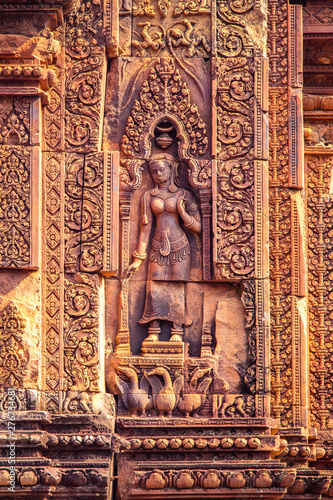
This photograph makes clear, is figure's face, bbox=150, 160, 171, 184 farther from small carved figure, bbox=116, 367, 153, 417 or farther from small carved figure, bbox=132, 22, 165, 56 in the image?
small carved figure, bbox=116, 367, 153, 417

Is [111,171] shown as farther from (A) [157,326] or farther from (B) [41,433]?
(B) [41,433]

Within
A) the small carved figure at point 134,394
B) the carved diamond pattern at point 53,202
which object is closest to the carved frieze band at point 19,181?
the carved diamond pattern at point 53,202

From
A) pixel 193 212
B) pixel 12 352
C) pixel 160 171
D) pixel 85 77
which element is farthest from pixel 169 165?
pixel 12 352

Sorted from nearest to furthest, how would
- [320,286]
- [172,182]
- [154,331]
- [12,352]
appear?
[12,352], [154,331], [172,182], [320,286]

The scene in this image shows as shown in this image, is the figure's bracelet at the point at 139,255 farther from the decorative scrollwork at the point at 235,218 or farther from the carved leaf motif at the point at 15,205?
the carved leaf motif at the point at 15,205

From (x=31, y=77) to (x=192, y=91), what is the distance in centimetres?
160

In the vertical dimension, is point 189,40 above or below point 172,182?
above

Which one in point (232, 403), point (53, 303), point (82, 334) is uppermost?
point (53, 303)

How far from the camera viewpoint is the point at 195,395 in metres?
9.81

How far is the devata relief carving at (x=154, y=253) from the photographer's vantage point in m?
9.55

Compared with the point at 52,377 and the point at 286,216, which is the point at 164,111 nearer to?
the point at 286,216

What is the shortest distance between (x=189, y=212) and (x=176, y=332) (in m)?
1.17

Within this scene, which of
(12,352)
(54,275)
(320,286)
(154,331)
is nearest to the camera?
(12,352)

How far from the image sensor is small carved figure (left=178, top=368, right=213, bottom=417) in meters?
9.77
